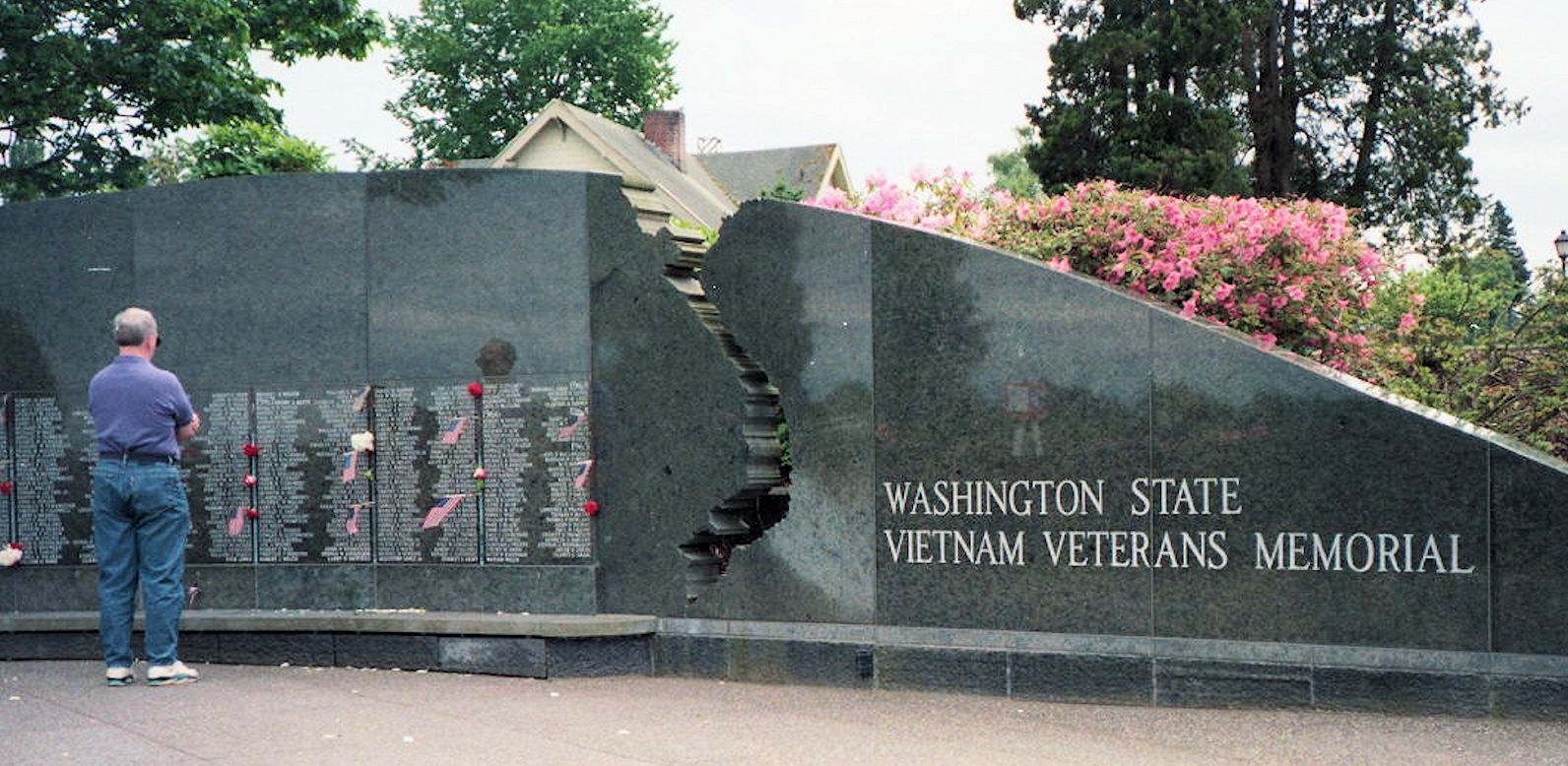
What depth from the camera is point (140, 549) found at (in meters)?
8.73

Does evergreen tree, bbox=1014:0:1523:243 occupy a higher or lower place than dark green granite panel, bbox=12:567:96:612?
higher

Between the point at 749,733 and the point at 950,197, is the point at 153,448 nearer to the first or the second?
the point at 749,733

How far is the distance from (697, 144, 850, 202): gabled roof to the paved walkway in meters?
41.9

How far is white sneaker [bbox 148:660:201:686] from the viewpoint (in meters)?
Result: 8.65

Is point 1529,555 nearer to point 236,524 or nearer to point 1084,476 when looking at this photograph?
point 1084,476

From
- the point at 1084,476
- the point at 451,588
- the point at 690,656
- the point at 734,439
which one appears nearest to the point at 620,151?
the point at 451,588

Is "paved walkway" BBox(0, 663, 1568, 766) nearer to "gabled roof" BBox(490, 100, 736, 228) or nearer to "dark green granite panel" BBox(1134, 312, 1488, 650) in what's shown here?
"dark green granite panel" BBox(1134, 312, 1488, 650)

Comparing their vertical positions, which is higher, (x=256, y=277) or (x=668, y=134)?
(x=668, y=134)

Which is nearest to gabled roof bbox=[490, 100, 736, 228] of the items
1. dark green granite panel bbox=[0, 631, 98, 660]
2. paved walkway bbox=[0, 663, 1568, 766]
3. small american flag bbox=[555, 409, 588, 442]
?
dark green granite panel bbox=[0, 631, 98, 660]

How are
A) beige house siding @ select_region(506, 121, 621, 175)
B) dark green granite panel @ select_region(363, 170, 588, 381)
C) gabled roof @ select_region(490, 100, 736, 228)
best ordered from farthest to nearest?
beige house siding @ select_region(506, 121, 621, 175) < gabled roof @ select_region(490, 100, 736, 228) < dark green granite panel @ select_region(363, 170, 588, 381)

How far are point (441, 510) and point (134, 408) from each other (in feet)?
6.08

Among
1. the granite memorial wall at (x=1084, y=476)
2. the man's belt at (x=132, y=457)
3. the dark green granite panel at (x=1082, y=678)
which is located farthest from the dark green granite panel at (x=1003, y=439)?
the man's belt at (x=132, y=457)

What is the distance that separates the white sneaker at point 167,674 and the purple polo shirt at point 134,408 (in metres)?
1.08

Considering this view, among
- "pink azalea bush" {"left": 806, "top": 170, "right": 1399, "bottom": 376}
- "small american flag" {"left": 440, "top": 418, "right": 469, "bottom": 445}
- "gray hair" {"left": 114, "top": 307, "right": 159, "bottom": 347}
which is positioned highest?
"pink azalea bush" {"left": 806, "top": 170, "right": 1399, "bottom": 376}
